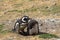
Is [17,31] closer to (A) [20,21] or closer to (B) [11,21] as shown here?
(A) [20,21]

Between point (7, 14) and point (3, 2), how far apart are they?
259 centimetres

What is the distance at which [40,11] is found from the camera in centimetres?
1484

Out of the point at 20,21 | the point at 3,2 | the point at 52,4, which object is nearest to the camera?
the point at 20,21

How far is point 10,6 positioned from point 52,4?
2.33 metres

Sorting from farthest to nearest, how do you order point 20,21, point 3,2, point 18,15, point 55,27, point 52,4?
point 3,2
point 52,4
point 18,15
point 55,27
point 20,21

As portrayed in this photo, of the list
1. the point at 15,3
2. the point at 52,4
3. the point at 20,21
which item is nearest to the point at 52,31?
the point at 20,21

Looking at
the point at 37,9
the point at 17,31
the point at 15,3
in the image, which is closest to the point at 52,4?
the point at 37,9

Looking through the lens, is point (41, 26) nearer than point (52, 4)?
Yes

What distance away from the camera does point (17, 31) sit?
445 inches

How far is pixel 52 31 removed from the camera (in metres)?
11.5

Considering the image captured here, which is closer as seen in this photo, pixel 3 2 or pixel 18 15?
pixel 18 15

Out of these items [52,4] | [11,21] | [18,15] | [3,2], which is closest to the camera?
[11,21]

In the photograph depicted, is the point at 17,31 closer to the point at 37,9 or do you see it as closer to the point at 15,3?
the point at 37,9

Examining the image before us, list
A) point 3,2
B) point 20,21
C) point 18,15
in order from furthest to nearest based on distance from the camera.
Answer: point 3,2 < point 18,15 < point 20,21
